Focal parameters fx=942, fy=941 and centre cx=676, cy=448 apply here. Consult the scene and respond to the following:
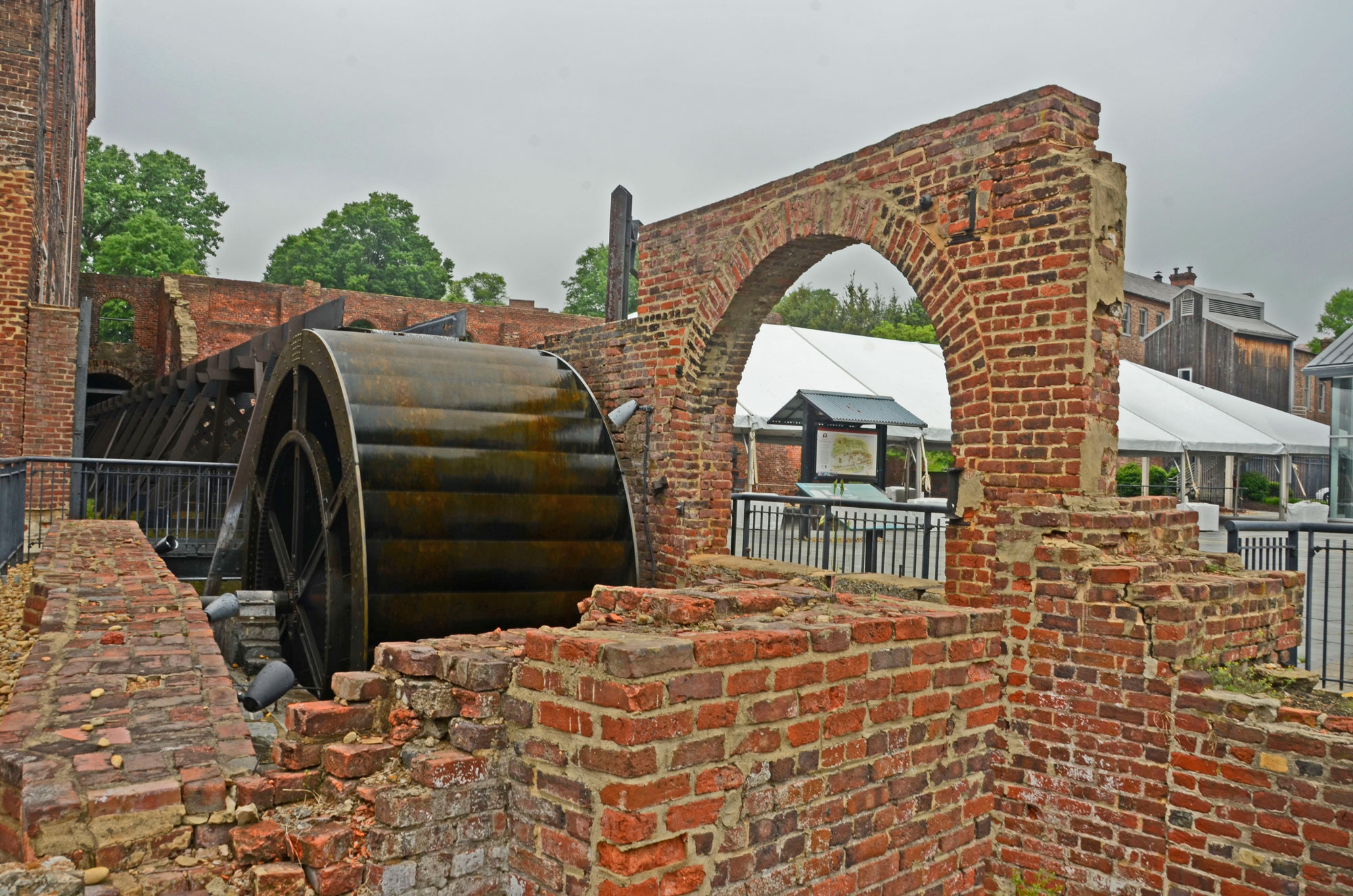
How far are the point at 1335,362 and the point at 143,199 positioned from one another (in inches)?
1502

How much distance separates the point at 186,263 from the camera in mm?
34781

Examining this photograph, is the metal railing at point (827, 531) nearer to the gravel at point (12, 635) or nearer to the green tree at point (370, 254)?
the gravel at point (12, 635)

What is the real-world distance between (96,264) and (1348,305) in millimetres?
61243

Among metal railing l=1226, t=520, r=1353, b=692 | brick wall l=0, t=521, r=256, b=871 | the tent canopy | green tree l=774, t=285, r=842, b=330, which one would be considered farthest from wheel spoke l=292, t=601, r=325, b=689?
green tree l=774, t=285, r=842, b=330

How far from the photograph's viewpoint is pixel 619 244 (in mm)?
9500

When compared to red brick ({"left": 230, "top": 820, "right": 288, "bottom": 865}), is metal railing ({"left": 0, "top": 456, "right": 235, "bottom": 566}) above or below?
above

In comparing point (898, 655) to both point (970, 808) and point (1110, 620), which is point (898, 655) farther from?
point (1110, 620)

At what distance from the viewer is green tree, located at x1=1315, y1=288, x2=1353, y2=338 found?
171ft

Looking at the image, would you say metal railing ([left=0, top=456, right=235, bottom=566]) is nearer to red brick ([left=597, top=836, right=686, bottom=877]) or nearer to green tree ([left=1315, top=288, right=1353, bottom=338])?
red brick ([left=597, top=836, right=686, bottom=877])

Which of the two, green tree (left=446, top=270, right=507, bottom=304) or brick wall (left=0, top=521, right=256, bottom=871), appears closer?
brick wall (left=0, top=521, right=256, bottom=871)

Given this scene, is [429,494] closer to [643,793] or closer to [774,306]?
[774,306]

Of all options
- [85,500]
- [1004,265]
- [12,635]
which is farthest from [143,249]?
[1004,265]

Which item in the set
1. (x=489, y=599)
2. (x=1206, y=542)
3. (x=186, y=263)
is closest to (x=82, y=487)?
(x=489, y=599)

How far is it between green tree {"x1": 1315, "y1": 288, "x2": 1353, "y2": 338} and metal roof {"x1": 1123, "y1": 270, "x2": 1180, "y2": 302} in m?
12.8
